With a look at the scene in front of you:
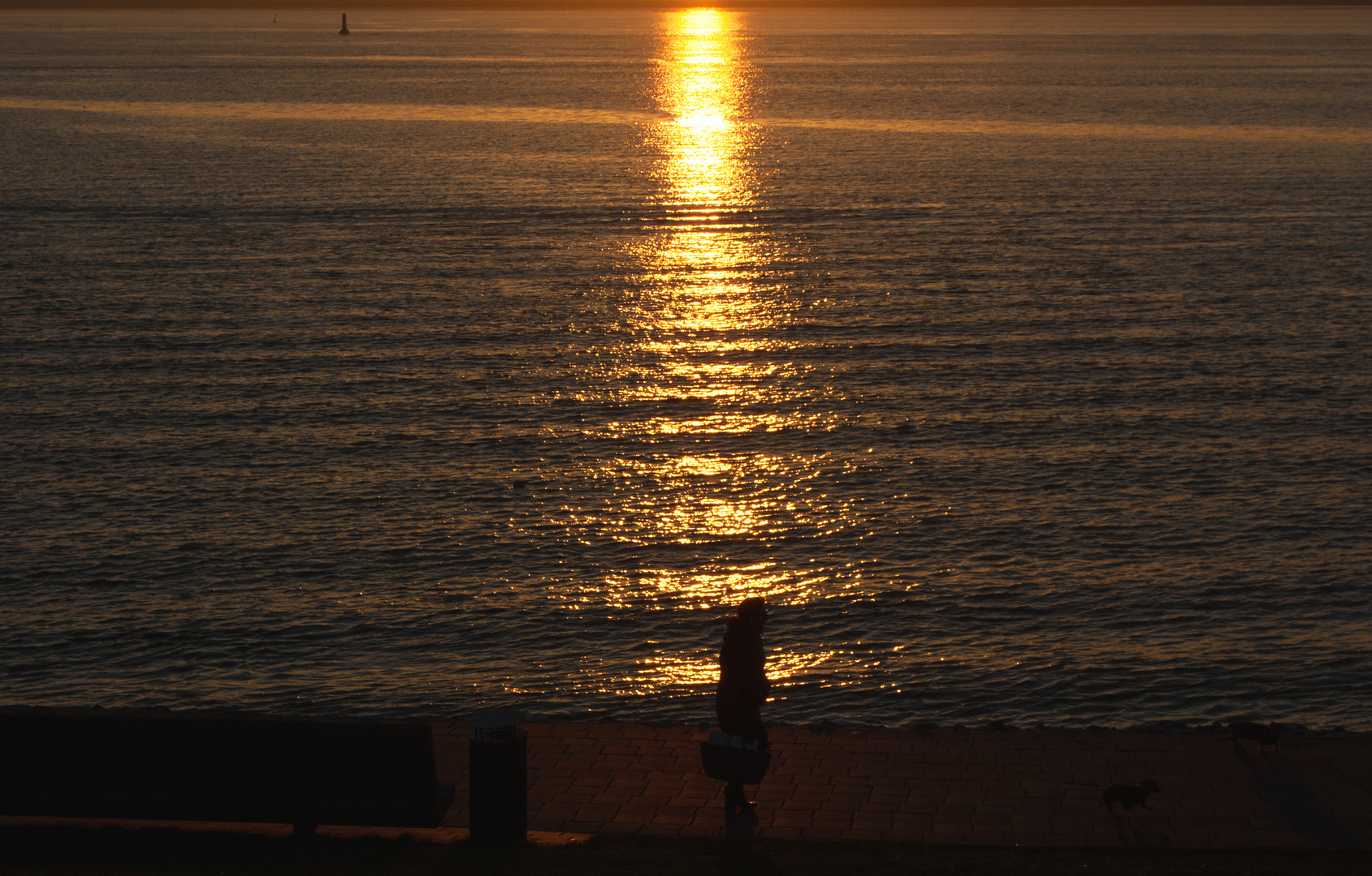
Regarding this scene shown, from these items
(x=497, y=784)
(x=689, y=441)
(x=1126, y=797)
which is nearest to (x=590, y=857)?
(x=497, y=784)

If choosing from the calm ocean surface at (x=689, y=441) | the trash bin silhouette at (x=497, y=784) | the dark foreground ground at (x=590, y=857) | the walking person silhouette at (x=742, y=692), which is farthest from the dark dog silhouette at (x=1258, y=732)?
the trash bin silhouette at (x=497, y=784)

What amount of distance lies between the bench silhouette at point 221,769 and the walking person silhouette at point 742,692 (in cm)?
248

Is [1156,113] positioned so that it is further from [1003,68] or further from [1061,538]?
[1061,538]

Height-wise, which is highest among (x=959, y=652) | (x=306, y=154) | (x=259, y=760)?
(x=306, y=154)

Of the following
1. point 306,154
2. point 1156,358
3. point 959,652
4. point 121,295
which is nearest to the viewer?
point 959,652

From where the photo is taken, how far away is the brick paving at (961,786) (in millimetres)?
11648

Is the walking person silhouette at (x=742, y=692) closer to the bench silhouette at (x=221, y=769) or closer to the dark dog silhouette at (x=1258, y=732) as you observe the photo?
the bench silhouette at (x=221, y=769)

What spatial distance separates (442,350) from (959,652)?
A: 711 inches

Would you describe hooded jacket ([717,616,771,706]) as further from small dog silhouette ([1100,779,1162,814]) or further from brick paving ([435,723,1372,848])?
small dog silhouette ([1100,779,1162,814])

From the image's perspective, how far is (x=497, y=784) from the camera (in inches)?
434

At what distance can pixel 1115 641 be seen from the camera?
60.7 feet

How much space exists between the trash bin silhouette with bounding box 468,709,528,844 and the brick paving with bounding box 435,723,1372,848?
0.65m

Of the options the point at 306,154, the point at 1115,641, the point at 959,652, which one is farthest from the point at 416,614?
the point at 306,154

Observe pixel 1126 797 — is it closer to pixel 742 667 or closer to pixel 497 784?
pixel 742 667
